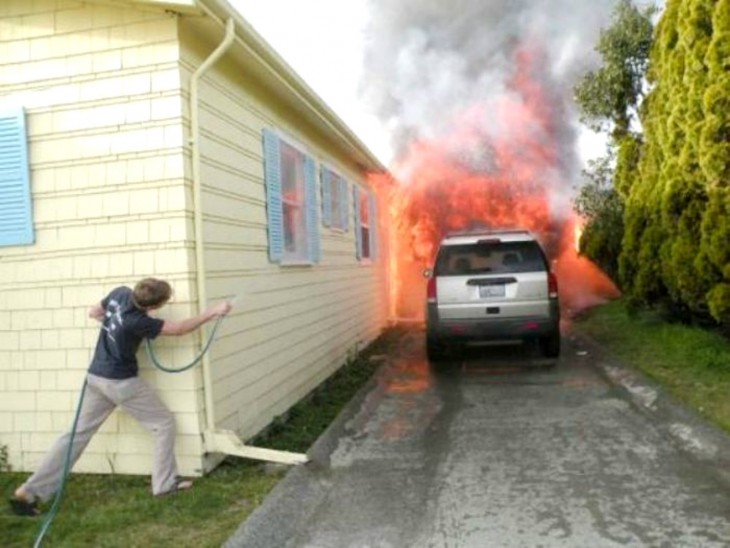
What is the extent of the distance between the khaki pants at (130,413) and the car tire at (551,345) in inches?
227

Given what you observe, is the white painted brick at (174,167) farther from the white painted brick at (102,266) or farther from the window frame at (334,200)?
the window frame at (334,200)

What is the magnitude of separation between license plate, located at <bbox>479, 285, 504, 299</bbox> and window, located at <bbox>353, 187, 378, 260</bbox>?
3.18 m

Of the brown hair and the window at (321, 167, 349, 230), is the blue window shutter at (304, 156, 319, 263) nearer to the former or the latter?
the window at (321, 167, 349, 230)

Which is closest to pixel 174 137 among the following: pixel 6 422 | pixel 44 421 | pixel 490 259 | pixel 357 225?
pixel 44 421

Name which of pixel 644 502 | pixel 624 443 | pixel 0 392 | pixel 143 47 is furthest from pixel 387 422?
pixel 143 47

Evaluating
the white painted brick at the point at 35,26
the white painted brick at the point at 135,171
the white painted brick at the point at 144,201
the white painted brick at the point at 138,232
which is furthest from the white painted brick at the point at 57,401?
the white painted brick at the point at 35,26

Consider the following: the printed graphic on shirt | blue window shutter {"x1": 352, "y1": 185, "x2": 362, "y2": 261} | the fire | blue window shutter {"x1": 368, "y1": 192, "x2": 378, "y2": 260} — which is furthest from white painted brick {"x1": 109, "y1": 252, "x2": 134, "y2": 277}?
the fire

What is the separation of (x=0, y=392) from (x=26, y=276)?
91 centimetres

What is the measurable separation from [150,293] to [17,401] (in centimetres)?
166

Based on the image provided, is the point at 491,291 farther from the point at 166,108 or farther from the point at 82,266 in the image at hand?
the point at 82,266

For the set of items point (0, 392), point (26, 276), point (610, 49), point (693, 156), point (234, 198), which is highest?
point (610, 49)

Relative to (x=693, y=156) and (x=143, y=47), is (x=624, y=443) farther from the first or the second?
(x=143, y=47)

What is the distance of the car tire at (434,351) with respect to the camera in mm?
9516

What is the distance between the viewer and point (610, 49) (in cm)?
1130
